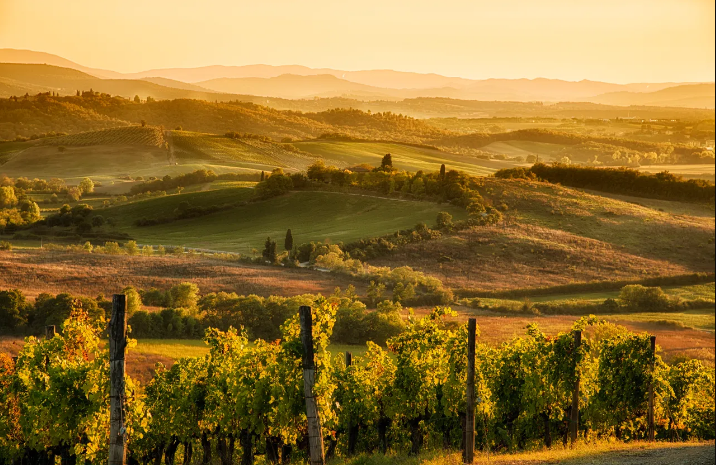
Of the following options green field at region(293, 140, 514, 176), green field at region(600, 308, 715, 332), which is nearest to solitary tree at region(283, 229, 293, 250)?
green field at region(600, 308, 715, 332)

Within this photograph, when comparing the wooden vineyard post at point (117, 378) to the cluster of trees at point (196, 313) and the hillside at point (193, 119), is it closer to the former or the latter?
the cluster of trees at point (196, 313)

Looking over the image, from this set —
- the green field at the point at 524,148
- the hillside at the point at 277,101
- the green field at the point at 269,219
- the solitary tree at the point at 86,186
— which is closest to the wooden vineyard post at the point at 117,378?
the green field at the point at 269,219

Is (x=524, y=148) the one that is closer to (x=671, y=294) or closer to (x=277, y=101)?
(x=277, y=101)

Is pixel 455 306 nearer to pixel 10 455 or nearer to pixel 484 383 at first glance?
pixel 484 383

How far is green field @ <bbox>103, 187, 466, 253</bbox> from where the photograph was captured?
4362 centimetres

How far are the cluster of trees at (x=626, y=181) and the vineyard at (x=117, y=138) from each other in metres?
39.8

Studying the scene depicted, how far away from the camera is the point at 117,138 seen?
74812 millimetres

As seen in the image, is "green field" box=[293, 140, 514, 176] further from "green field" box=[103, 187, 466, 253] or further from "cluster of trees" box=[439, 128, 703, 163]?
"green field" box=[103, 187, 466, 253]

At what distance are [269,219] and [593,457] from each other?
33463 mm

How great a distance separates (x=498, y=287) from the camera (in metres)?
44.0

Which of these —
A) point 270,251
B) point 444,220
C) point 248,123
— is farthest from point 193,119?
point 270,251

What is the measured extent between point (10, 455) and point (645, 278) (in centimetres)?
3903

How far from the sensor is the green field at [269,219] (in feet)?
143

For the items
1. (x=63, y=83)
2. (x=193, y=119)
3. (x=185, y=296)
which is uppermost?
(x=63, y=83)
